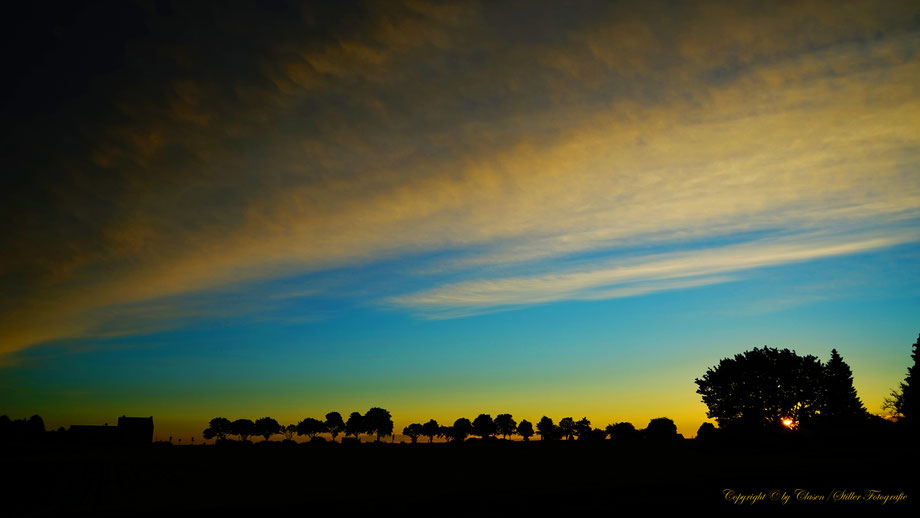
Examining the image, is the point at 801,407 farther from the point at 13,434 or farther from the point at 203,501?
the point at 13,434

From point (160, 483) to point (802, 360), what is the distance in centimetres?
9753

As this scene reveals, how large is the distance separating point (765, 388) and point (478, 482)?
73.7 m

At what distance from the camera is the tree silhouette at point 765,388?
84.4 m

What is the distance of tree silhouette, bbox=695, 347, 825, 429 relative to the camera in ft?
277

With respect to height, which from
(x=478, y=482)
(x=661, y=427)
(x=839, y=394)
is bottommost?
(x=661, y=427)

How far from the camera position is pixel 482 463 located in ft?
170

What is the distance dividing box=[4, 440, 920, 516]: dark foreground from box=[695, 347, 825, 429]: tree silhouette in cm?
2672

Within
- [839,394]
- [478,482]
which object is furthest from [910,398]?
[478,482]

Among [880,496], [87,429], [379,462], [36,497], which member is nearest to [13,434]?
[87,429]

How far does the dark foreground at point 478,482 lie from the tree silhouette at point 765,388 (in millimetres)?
26724

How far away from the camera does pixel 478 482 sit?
35156mm

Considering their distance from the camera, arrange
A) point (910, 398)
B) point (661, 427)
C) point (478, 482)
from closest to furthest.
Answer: point (478, 482) → point (910, 398) → point (661, 427)

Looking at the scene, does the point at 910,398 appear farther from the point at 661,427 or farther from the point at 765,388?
the point at 661,427

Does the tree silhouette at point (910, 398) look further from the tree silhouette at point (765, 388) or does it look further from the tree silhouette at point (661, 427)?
the tree silhouette at point (661, 427)
